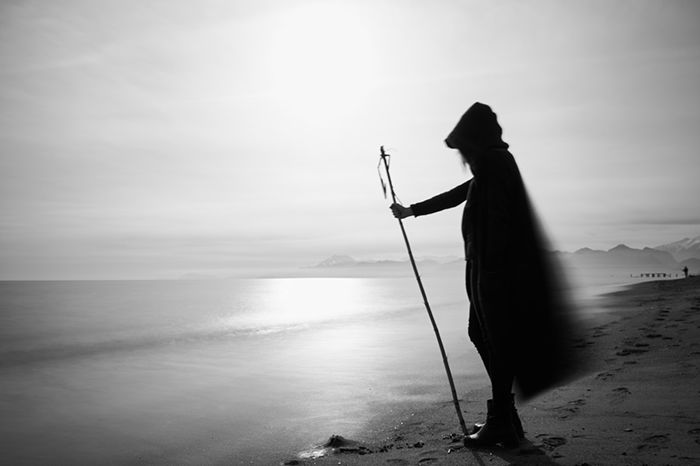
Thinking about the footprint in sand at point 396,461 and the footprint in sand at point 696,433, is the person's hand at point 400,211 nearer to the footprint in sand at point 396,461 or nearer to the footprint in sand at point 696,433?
the footprint in sand at point 396,461

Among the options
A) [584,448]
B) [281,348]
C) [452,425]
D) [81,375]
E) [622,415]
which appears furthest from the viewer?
[281,348]

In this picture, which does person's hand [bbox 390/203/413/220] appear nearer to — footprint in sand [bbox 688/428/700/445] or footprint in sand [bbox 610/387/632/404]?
footprint in sand [bbox 688/428/700/445]

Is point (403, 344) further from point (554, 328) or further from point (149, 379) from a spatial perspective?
point (554, 328)

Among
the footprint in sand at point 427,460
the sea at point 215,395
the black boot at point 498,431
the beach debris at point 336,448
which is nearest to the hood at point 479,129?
the black boot at point 498,431

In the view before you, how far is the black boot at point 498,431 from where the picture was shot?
140 inches

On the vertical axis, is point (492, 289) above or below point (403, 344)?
above

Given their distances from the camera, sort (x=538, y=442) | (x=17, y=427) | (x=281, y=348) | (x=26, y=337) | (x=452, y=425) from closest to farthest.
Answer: (x=538, y=442)
(x=452, y=425)
(x=17, y=427)
(x=281, y=348)
(x=26, y=337)

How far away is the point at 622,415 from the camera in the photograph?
4.18 m

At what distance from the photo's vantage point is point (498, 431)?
354 cm

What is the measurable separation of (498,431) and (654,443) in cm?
107

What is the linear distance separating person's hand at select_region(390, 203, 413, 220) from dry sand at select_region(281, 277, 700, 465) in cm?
178

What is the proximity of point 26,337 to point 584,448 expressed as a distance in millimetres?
28118

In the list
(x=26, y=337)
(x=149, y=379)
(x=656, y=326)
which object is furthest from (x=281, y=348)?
(x=26, y=337)

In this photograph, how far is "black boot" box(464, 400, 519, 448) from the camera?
355 centimetres
